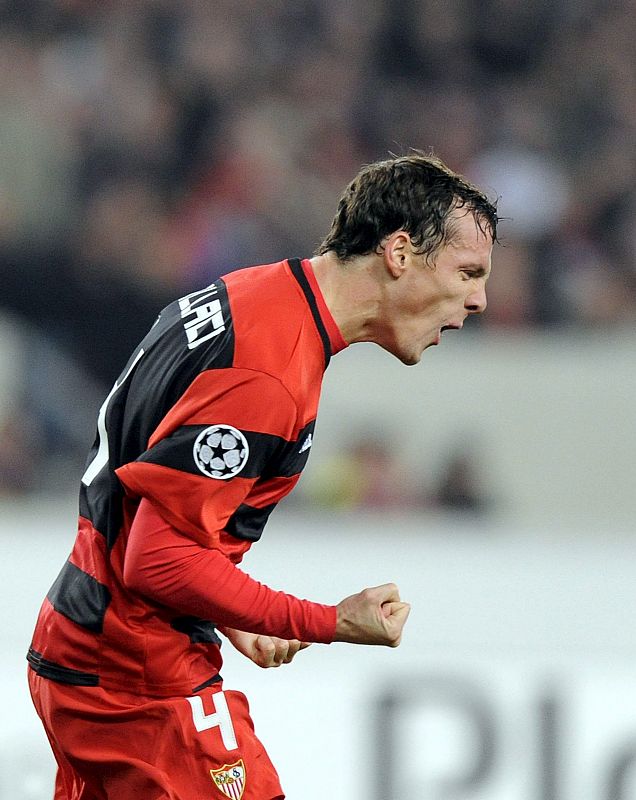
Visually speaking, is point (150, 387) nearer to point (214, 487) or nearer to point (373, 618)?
point (214, 487)

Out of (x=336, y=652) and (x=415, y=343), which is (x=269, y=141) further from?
(x=415, y=343)

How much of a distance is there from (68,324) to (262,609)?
12.9 feet

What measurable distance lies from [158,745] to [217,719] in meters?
0.11

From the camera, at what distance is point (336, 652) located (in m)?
4.23

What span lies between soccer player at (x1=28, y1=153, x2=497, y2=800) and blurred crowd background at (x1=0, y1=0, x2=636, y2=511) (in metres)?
3.19

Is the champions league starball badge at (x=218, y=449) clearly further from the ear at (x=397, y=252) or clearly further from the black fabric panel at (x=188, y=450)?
the ear at (x=397, y=252)

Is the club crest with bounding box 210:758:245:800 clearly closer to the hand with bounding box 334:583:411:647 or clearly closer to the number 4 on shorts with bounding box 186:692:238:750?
the number 4 on shorts with bounding box 186:692:238:750

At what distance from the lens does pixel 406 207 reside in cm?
245

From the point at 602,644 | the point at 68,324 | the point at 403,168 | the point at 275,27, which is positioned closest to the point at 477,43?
the point at 275,27

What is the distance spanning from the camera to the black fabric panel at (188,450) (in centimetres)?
225

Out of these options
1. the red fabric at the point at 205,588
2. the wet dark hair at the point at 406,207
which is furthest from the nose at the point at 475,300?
the red fabric at the point at 205,588

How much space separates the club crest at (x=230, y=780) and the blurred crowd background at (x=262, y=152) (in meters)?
3.21

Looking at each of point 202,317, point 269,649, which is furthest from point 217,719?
point 202,317

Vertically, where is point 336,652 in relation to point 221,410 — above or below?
below
